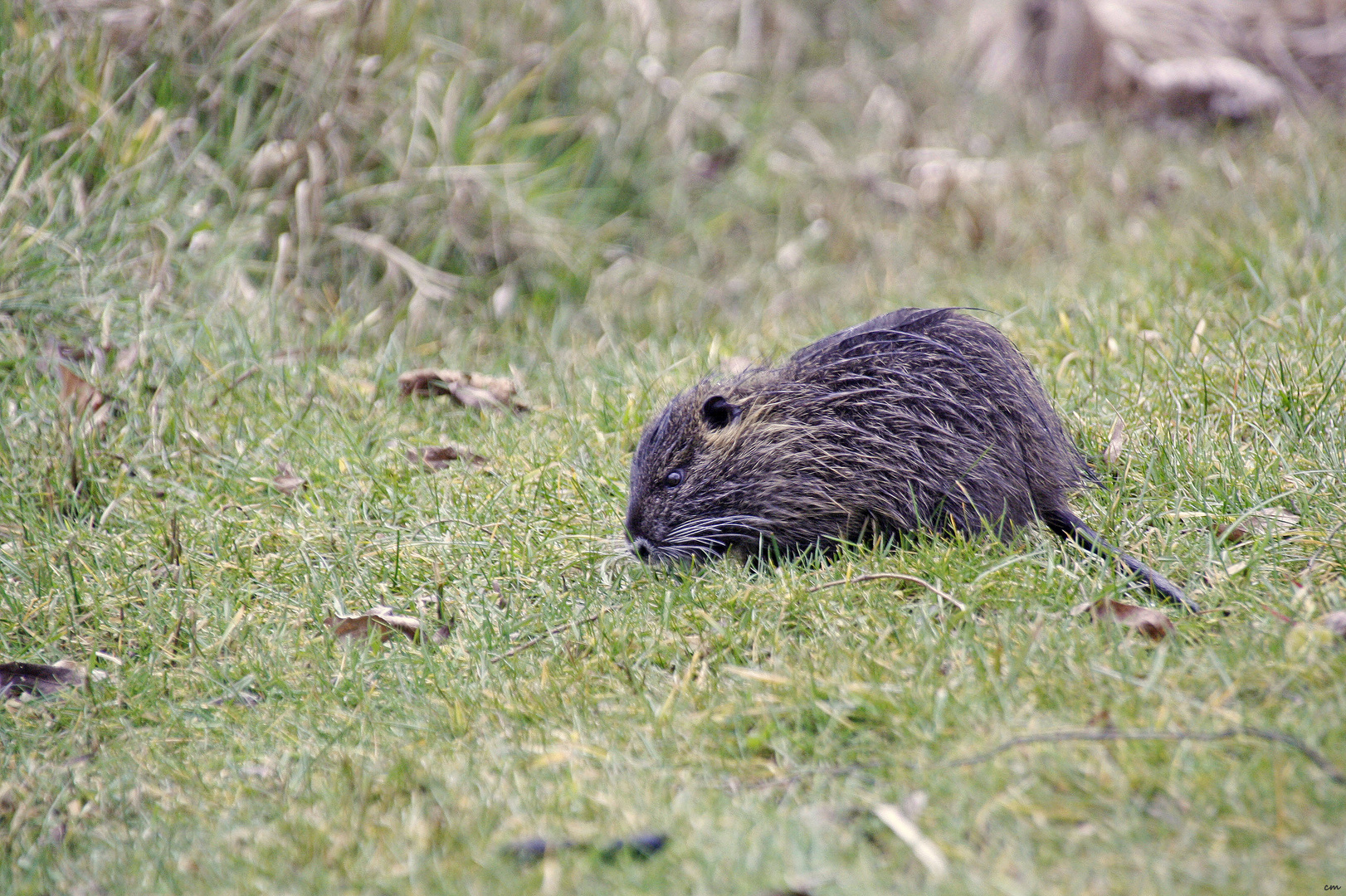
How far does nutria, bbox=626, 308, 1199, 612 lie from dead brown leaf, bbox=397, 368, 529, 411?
4.01 ft

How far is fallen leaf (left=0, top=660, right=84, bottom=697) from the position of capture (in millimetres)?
2850

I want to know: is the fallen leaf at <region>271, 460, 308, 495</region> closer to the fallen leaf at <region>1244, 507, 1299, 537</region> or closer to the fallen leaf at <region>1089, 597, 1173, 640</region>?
the fallen leaf at <region>1089, 597, 1173, 640</region>

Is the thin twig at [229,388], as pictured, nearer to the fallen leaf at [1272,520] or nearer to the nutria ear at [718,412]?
the nutria ear at [718,412]

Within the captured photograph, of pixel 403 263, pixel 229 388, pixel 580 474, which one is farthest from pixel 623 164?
pixel 580 474

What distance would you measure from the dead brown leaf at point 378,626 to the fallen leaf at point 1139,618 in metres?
1.65

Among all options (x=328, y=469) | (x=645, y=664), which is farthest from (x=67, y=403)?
(x=645, y=664)

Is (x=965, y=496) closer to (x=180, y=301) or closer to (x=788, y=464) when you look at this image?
(x=788, y=464)

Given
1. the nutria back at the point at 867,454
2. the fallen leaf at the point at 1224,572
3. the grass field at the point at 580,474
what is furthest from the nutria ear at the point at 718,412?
the fallen leaf at the point at 1224,572

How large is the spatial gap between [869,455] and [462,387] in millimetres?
1921

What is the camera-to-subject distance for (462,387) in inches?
175

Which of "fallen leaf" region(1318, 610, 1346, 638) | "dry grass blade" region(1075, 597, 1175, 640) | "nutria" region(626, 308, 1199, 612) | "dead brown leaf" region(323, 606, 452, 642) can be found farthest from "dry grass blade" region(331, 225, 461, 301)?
"fallen leaf" region(1318, 610, 1346, 638)

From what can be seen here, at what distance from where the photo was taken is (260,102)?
5.72 meters

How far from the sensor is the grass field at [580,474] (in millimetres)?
2033

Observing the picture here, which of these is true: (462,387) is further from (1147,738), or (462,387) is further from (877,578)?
(1147,738)
